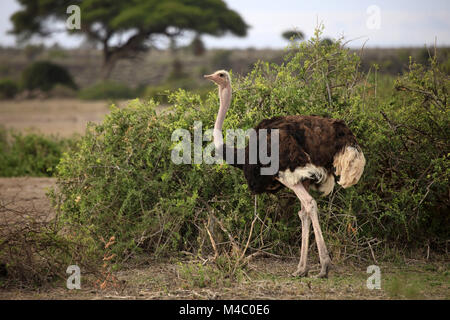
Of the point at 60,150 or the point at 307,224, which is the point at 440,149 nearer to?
the point at 307,224

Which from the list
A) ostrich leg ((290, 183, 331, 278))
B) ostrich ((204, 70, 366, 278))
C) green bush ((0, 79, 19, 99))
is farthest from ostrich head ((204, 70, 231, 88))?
green bush ((0, 79, 19, 99))

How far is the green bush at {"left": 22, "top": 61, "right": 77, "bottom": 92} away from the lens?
26641 mm

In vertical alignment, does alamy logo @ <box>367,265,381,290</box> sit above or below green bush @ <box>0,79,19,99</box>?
below

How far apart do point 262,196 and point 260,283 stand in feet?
3.69

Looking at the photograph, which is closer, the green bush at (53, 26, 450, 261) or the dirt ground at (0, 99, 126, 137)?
the green bush at (53, 26, 450, 261)

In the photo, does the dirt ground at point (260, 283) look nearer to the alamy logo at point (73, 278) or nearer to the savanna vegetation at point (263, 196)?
the alamy logo at point (73, 278)

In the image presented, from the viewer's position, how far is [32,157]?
10133 millimetres

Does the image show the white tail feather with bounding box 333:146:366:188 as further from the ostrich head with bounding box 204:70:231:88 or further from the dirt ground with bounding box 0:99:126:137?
the dirt ground with bounding box 0:99:126:137

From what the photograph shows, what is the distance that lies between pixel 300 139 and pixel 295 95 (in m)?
1.00

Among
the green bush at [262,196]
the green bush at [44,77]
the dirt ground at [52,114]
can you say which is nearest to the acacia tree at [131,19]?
the green bush at [44,77]

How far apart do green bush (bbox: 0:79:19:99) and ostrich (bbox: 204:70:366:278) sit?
856 inches

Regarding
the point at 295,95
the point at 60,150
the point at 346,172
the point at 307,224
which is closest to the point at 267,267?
the point at 307,224

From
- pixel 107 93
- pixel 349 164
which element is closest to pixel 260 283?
pixel 349 164

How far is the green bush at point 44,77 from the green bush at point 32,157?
1642 cm
